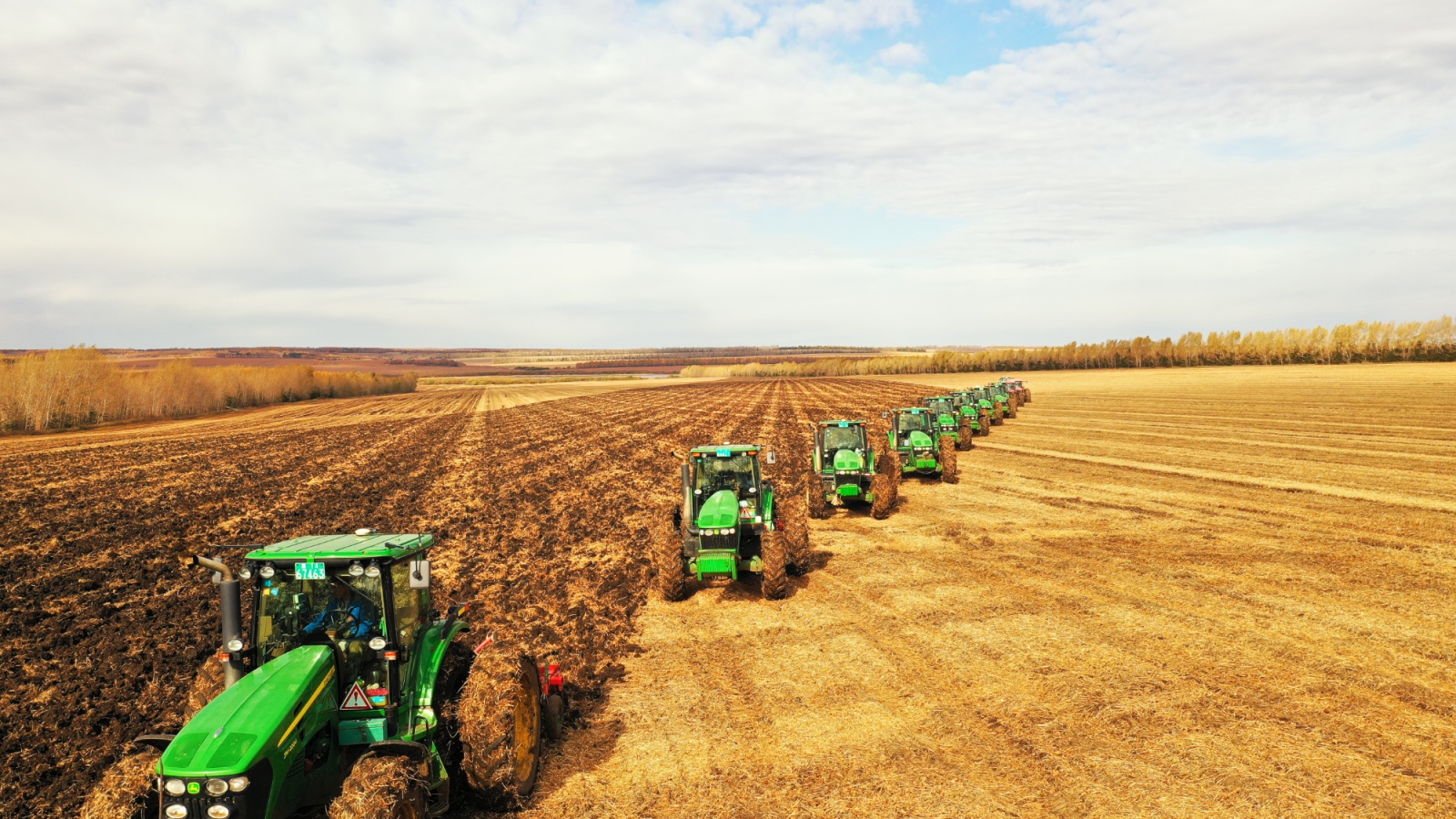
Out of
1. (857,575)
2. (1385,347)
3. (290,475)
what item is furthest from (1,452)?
(1385,347)

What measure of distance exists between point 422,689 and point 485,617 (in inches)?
234

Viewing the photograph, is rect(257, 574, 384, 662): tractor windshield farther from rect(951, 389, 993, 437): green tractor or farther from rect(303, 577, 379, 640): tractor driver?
rect(951, 389, 993, 437): green tractor

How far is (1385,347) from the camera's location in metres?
79.8

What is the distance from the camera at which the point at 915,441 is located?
908 inches

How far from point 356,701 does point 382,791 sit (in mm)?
951

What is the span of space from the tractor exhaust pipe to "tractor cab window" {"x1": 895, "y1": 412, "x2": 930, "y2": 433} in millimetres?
19584

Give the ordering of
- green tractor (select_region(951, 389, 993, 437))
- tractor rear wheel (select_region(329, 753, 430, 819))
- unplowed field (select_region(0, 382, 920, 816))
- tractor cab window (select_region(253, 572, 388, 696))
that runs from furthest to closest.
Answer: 1. green tractor (select_region(951, 389, 993, 437))
2. unplowed field (select_region(0, 382, 920, 816))
3. tractor cab window (select_region(253, 572, 388, 696))
4. tractor rear wheel (select_region(329, 753, 430, 819))

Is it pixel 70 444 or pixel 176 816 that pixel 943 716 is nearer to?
pixel 176 816

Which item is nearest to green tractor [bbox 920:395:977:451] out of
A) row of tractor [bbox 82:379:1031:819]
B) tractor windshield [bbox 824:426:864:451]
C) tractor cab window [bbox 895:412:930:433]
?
tractor cab window [bbox 895:412:930:433]

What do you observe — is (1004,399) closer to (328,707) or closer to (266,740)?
(328,707)

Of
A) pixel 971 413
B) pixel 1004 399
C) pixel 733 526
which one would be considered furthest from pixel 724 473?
pixel 1004 399

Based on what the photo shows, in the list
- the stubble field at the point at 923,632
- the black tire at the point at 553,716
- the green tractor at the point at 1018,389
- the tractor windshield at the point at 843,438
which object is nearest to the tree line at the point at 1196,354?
the green tractor at the point at 1018,389

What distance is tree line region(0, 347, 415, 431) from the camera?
164ft

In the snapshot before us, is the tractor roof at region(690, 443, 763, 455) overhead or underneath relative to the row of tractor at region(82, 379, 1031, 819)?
overhead
